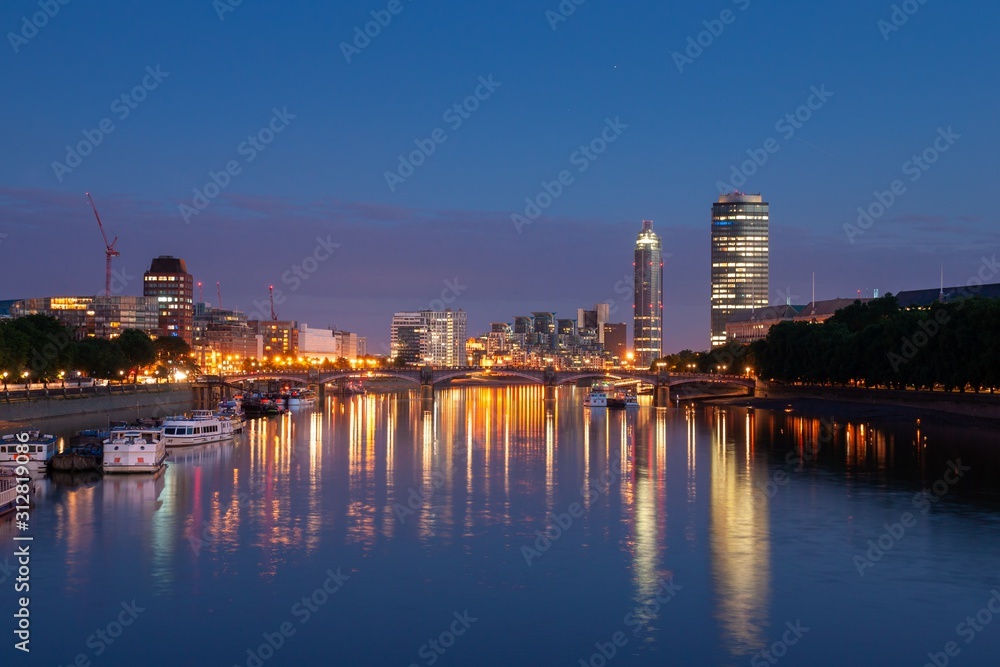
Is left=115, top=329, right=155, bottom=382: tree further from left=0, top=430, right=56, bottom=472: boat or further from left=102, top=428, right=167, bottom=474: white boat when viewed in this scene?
left=0, top=430, right=56, bottom=472: boat

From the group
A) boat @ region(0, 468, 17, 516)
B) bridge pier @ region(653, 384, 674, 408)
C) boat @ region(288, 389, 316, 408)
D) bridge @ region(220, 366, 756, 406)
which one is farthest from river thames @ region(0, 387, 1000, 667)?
bridge @ region(220, 366, 756, 406)

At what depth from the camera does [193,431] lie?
3248 inches

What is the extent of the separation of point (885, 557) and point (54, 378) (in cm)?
10896

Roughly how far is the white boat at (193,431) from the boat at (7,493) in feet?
99.9

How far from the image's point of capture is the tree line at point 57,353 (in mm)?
107438

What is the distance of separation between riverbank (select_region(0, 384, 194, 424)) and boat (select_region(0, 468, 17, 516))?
4421 centimetres

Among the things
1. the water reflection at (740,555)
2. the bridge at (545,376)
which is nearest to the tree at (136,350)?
the bridge at (545,376)

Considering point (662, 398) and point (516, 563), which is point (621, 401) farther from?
point (516, 563)

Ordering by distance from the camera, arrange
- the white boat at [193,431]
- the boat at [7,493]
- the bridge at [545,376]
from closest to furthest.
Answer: the boat at [7,493] < the white boat at [193,431] < the bridge at [545,376]

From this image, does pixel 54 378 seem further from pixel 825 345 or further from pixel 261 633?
pixel 261 633

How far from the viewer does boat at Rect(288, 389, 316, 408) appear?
14862cm

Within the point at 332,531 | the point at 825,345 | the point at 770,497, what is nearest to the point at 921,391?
the point at 825,345

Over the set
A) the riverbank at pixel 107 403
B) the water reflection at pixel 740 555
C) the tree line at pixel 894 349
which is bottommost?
the water reflection at pixel 740 555

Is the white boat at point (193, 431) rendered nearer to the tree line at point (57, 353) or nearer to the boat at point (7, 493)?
the tree line at point (57, 353)
